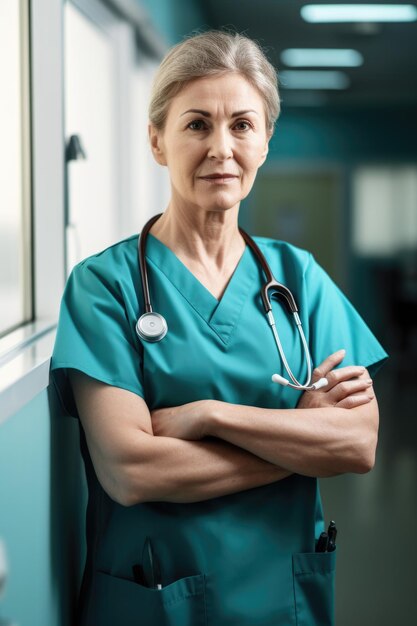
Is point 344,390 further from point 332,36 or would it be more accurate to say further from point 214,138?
point 332,36

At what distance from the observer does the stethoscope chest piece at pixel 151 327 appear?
1.16 m

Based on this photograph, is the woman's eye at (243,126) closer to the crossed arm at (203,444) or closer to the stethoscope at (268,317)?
the stethoscope at (268,317)

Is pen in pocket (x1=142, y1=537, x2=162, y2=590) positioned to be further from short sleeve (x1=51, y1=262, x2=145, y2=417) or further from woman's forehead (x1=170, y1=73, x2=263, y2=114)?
woman's forehead (x1=170, y1=73, x2=263, y2=114)

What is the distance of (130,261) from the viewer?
1239 mm

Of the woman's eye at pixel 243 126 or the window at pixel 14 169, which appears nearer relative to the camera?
the woman's eye at pixel 243 126

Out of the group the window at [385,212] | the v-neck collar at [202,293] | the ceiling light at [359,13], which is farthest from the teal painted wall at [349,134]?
the v-neck collar at [202,293]

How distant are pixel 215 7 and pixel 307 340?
3.22 metres

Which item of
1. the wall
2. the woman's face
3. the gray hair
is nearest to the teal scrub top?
the woman's face

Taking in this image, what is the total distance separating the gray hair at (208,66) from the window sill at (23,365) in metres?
0.41

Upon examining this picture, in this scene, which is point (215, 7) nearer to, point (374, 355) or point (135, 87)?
point (135, 87)

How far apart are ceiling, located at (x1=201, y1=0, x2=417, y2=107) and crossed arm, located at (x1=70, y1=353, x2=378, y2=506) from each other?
244 cm

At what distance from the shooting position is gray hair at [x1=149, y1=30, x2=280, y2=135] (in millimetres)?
1180

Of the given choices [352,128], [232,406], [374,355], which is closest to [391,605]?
[374,355]

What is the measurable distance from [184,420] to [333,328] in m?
0.34
